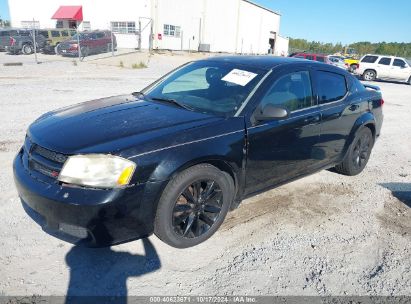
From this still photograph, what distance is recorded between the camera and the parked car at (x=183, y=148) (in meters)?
2.71

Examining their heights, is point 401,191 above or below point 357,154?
below

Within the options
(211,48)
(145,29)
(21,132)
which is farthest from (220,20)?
(21,132)

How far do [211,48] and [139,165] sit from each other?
41.2m

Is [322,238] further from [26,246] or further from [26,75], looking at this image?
[26,75]

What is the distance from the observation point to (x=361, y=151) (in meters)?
5.26

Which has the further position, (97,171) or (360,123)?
(360,123)

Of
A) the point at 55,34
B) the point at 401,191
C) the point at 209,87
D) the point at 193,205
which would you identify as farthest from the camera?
the point at 55,34

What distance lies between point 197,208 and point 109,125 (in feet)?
3.57

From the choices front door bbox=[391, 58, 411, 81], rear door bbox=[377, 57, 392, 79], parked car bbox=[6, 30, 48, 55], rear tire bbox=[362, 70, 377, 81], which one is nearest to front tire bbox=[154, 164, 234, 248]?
rear tire bbox=[362, 70, 377, 81]

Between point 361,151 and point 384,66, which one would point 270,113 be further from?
point 384,66

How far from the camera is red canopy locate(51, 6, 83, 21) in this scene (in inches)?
1373

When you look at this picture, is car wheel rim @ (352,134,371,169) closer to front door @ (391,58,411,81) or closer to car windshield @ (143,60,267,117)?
car windshield @ (143,60,267,117)

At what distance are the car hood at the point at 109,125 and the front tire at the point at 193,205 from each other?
44 centimetres

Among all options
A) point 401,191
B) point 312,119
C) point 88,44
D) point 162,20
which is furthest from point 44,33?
point 401,191
